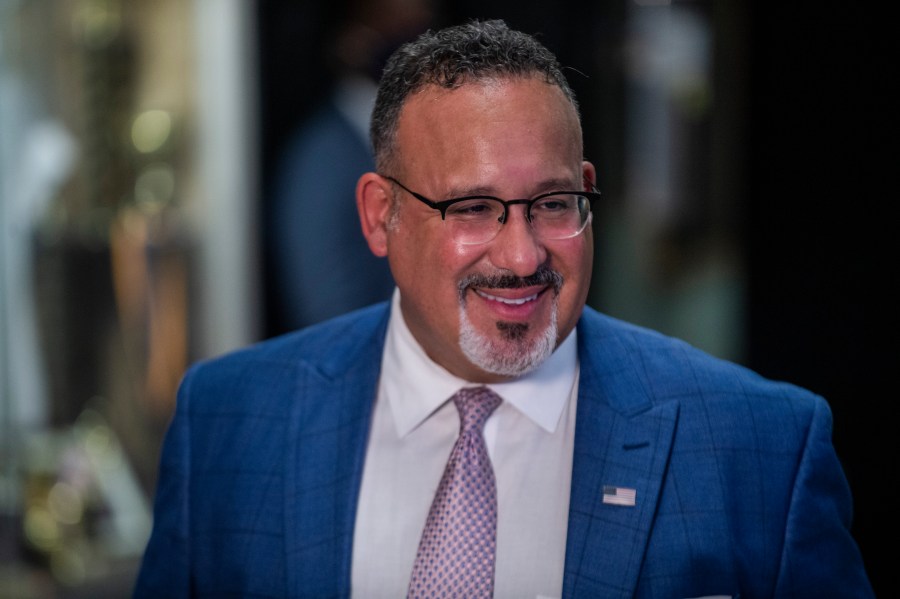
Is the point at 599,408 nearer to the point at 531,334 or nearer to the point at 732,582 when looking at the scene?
the point at 531,334

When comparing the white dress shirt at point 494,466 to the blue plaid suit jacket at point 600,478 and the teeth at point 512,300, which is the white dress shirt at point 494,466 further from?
the teeth at point 512,300

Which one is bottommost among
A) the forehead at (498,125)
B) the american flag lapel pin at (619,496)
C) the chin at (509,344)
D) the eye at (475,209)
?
the american flag lapel pin at (619,496)

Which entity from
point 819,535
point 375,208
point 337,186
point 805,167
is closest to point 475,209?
point 375,208

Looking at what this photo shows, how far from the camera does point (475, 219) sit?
1.54 m

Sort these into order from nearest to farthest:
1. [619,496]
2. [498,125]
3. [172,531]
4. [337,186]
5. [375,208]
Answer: [498,125] → [619,496] → [375,208] → [172,531] → [337,186]

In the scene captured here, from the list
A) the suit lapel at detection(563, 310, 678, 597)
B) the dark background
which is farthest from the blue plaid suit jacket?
the dark background

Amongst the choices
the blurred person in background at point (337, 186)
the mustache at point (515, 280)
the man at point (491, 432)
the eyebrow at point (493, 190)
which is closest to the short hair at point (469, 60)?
the man at point (491, 432)

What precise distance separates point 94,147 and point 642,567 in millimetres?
2958

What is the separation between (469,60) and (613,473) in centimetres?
67

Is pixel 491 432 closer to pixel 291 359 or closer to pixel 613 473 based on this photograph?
pixel 613 473

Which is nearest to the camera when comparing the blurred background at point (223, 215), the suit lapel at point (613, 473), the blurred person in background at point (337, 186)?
the suit lapel at point (613, 473)

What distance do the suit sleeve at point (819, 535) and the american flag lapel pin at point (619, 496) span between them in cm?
25

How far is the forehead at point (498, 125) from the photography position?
149 cm

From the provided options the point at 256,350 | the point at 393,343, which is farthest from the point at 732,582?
the point at 256,350
